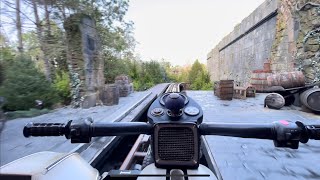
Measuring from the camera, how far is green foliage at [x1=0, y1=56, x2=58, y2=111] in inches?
164

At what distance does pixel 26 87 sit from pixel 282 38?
17.3 ft

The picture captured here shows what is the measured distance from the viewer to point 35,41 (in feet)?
16.4

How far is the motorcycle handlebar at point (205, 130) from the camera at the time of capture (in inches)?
28.3

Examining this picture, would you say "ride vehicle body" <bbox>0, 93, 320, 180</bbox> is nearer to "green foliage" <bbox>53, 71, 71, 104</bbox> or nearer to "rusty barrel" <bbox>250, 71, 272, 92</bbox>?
"green foliage" <bbox>53, 71, 71, 104</bbox>

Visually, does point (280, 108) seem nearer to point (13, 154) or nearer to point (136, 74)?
point (13, 154)

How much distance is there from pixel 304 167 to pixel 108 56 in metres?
8.19

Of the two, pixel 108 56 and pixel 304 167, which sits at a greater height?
pixel 108 56

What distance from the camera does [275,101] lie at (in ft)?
12.8

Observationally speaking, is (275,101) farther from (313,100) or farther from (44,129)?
(44,129)

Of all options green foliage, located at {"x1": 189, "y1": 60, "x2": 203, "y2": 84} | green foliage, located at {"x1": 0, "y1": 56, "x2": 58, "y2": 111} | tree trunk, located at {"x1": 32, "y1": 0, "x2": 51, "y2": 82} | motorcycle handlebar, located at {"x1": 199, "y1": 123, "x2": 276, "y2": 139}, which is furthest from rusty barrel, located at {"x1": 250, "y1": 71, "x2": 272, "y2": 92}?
green foliage, located at {"x1": 189, "y1": 60, "x2": 203, "y2": 84}

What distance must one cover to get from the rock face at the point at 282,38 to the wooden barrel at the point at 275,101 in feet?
4.19

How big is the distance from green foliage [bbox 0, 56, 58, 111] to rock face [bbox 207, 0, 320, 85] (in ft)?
15.9

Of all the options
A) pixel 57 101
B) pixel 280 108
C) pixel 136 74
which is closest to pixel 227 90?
pixel 280 108

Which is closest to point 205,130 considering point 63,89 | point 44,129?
point 44,129
